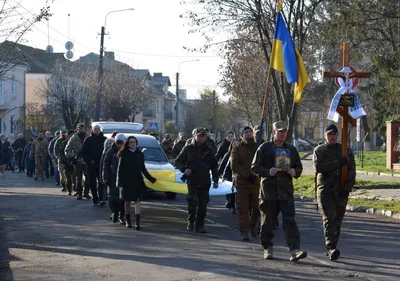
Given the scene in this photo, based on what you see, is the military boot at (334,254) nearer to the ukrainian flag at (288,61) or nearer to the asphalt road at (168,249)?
the asphalt road at (168,249)

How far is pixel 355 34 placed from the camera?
21.8 meters

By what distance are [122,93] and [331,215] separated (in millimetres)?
51303

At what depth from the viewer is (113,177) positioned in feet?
52.3

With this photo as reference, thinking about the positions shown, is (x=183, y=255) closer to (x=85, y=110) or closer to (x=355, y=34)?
(x=355, y=34)

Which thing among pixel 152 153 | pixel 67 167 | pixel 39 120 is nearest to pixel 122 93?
pixel 39 120

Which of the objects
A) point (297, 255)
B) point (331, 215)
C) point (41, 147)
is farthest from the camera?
point (41, 147)

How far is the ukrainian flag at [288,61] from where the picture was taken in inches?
561

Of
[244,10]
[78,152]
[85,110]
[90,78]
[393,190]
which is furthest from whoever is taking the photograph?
[90,78]

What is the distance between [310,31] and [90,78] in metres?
36.4

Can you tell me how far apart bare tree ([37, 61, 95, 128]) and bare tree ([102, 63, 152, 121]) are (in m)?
1.60

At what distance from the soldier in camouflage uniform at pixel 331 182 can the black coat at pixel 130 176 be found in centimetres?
446

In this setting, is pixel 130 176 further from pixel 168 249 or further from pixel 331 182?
pixel 331 182

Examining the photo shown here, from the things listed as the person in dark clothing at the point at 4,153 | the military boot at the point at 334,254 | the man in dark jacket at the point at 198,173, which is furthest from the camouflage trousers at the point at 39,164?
the military boot at the point at 334,254

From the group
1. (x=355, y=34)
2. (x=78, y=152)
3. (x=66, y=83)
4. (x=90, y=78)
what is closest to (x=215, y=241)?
(x=78, y=152)
